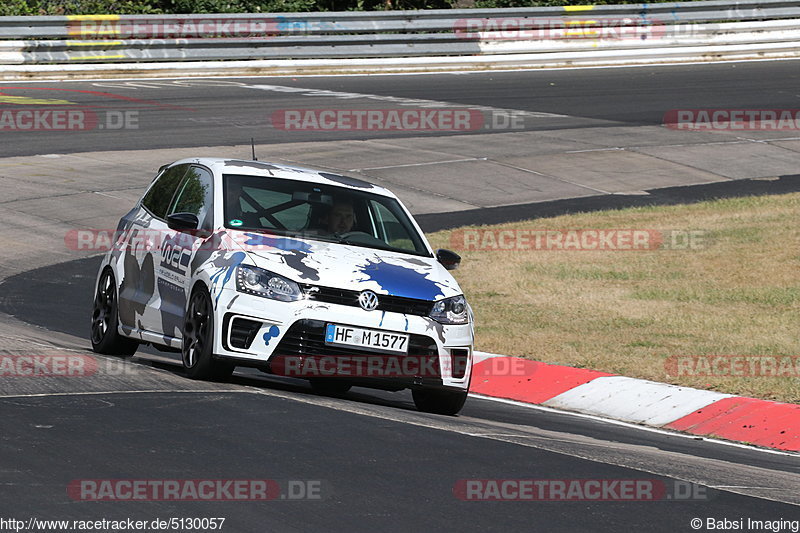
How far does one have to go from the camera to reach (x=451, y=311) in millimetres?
9430

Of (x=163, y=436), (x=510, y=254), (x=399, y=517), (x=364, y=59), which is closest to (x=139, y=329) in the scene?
(x=163, y=436)

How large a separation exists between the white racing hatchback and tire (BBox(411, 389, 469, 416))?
10 mm

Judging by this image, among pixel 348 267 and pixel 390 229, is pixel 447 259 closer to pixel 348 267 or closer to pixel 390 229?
pixel 390 229

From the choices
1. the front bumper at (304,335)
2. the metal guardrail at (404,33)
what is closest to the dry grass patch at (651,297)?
the front bumper at (304,335)

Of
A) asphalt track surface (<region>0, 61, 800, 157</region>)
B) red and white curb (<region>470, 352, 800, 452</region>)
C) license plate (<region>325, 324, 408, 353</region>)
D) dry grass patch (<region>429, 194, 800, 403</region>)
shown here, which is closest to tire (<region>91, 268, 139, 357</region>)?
license plate (<region>325, 324, 408, 353</region>)

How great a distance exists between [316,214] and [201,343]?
1.40 m

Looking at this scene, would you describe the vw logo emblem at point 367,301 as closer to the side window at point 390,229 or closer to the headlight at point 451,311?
the headlight at point 451,311

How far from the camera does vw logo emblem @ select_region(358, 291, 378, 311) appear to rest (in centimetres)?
907

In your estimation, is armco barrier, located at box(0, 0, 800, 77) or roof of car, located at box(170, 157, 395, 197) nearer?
roof of car, located at box(170, 157, 395, 197)

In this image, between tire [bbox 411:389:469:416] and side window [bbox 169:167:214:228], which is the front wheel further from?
tire [bbox 411:389:469:416]

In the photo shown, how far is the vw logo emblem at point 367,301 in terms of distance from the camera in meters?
9.07

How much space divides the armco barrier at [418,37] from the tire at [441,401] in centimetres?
2136

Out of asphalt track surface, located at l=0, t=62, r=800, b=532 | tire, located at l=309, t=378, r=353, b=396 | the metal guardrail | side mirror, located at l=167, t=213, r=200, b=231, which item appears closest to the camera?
asphalt track surface, located at l=0, t=62, r=800, b=532

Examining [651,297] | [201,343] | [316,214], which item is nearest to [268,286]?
[201,343]
